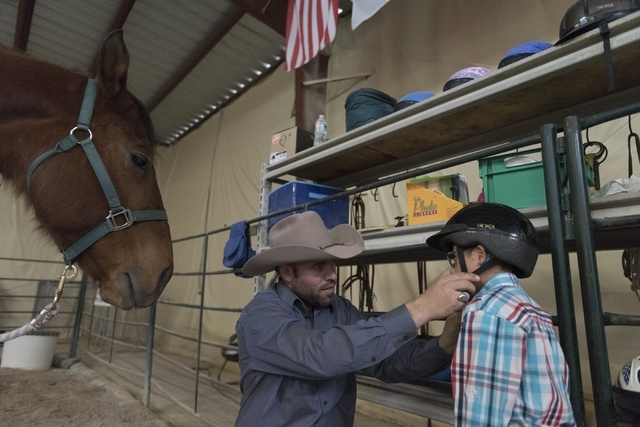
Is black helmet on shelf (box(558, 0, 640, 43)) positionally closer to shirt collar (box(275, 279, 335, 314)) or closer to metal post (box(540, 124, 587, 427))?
metal post (box(540, 124, 587, 427))

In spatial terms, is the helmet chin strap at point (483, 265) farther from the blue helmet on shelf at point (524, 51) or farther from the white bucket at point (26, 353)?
the white bucket at point (26, 353)

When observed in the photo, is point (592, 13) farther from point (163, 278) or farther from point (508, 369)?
point (163, 278)

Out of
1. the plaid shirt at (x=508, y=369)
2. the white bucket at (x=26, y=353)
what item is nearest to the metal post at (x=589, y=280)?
the plaid shirt at (x=508, y=369)

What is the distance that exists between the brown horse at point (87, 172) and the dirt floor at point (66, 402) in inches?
83.4

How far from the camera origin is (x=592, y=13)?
1158 mm

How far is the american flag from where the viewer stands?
2750mm

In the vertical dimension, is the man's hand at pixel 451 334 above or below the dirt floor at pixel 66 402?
above

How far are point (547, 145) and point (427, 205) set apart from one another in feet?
1.90

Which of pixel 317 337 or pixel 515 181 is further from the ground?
pixel 515 181

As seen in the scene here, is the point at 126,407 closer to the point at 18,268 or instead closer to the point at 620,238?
the point at 620,238

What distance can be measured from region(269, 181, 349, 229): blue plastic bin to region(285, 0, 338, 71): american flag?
1.16 meters

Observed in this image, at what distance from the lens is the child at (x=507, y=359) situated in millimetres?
776

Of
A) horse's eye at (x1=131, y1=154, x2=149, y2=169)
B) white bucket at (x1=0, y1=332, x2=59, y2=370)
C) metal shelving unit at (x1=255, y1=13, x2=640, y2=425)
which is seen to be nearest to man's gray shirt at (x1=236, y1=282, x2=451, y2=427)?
metal shelving unit at (x1=255, y1=13, x2=640, y2=425)

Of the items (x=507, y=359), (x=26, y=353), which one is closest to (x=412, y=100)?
(x=507, y=359)
